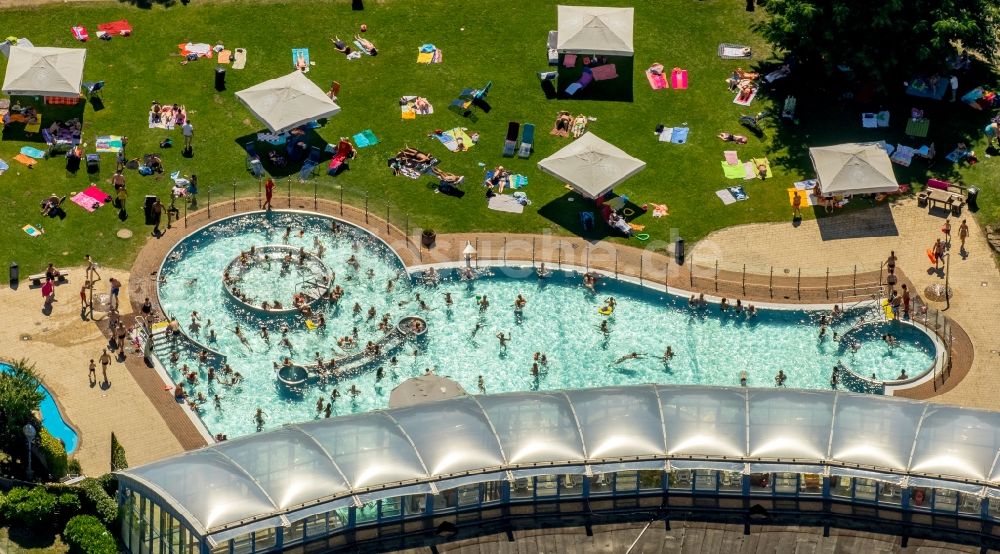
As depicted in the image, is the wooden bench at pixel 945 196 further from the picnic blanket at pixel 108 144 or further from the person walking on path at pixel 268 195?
→ the picnic blanket at pixel 108 144

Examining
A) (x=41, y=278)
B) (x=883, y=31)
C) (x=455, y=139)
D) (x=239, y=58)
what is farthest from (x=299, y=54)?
(x=883, y=31)

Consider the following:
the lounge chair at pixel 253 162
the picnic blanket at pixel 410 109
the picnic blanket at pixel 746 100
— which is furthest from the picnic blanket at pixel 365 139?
the picnic blanket at pixel 746 100

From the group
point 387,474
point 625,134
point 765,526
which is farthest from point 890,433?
point 625,134

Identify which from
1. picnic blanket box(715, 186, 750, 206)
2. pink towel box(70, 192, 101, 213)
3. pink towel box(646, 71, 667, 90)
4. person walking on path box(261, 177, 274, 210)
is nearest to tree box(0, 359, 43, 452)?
pink towel box(70, 192, 101, 213)

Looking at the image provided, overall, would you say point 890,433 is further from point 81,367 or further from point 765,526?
point 81,367

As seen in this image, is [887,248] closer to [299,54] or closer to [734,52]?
[734,52]

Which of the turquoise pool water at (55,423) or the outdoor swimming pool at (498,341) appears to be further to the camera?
the outdoor swimming pool at (498,341)
